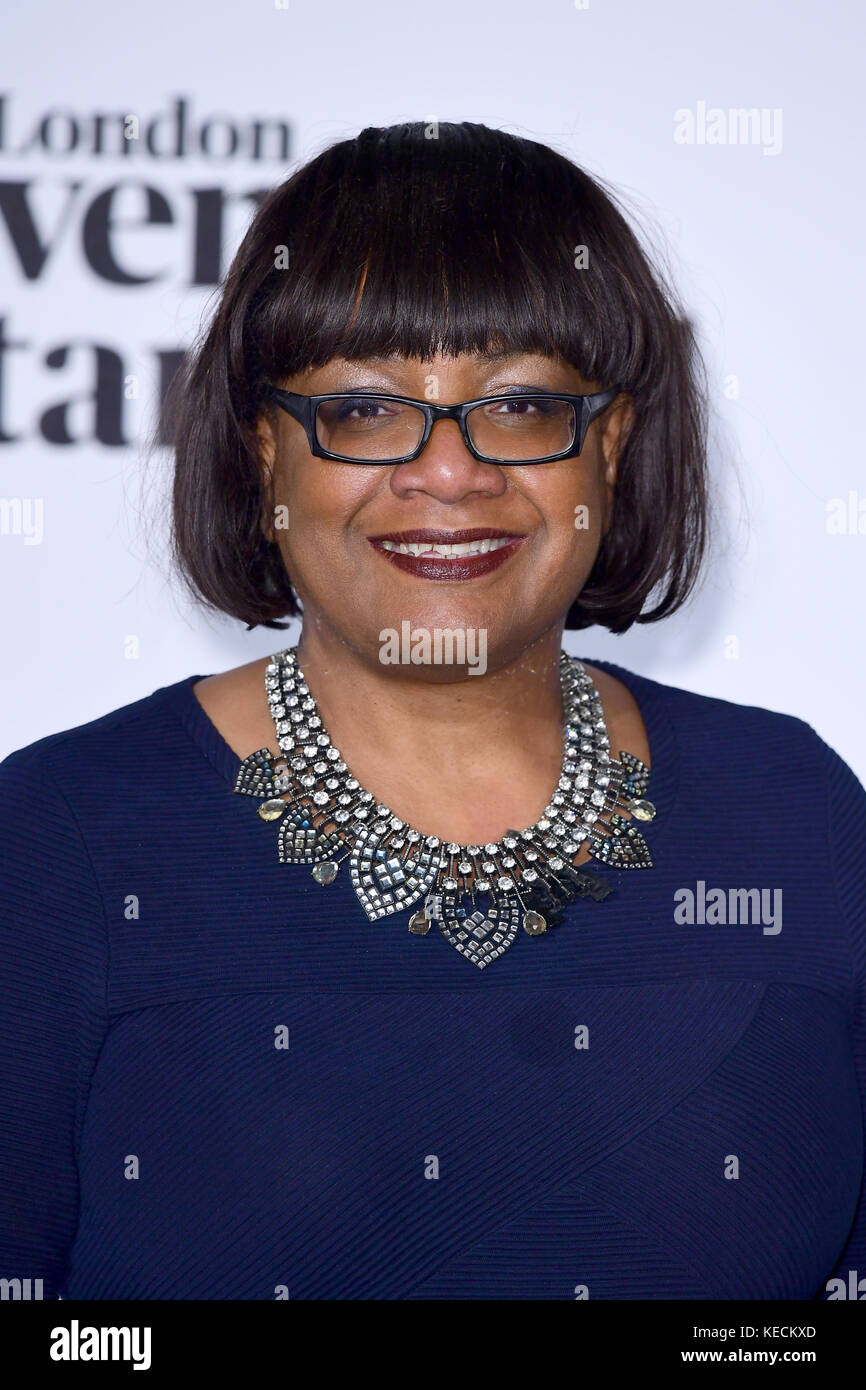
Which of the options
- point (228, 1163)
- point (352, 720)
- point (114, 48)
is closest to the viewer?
point (228, 1163)

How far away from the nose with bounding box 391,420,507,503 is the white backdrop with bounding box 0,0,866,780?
0.74 metres

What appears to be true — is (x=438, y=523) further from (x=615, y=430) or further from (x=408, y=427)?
(x=615, y=430)

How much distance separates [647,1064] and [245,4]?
1550 mm

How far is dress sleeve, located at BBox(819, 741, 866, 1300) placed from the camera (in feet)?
5.07

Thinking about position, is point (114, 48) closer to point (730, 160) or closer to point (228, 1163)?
point (730, 160)

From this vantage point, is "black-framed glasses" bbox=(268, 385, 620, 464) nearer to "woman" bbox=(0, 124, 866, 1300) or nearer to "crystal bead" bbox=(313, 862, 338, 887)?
"woman" bbox=(0, 124, 866, 1300)

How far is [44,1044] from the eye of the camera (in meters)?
1.34

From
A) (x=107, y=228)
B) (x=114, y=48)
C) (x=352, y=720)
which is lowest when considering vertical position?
(x=352, y=720)

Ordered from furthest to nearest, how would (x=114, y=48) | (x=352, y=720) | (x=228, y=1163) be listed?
1. (x=114, y=48)
2. (x=352, y=720)
3. (x=228, y=1163)

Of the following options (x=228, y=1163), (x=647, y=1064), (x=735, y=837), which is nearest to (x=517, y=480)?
(x=735, y=837)

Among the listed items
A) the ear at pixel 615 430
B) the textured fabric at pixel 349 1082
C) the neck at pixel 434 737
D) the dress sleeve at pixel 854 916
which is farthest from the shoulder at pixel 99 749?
the dress sleeve at pixel 854 916

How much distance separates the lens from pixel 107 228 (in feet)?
7.02

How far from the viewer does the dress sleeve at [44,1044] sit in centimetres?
134
